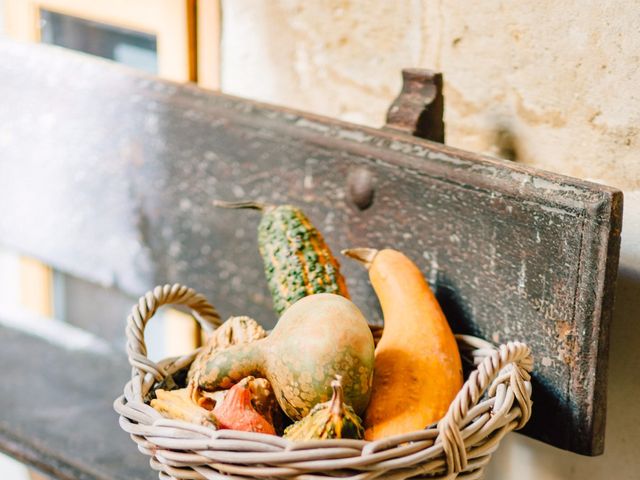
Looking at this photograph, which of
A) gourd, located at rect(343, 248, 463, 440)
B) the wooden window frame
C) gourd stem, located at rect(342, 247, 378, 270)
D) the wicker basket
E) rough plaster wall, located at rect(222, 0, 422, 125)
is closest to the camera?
the wicker basket

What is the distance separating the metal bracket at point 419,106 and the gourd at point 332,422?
0.35 metres

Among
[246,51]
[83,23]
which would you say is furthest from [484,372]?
[83,23]

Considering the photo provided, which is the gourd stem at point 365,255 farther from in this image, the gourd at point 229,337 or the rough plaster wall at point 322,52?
the rough plaster wall at point 322,52

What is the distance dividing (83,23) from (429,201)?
726 millimetres

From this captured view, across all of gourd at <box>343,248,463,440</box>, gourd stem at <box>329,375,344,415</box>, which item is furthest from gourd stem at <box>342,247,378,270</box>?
gourd stem at <box>329,375,344,415</box>

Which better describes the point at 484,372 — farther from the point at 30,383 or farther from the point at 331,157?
the point at 30,383

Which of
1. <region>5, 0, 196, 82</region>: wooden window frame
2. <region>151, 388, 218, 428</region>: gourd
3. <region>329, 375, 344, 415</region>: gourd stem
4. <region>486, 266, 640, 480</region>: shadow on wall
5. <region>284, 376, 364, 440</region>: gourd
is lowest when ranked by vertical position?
<region>486, 266, 640, 480</region>: shadow on wall

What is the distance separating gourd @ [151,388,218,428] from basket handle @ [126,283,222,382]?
0.03 meters

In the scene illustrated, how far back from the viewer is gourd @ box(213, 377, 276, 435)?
0.69m

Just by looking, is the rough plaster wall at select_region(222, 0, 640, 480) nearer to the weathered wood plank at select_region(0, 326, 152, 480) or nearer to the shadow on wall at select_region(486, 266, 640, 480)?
the shadow on wall at select_region(486, 266, 640, 480)

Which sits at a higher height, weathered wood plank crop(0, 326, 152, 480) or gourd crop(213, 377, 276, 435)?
gourd crop(213, 377, 276, 435)

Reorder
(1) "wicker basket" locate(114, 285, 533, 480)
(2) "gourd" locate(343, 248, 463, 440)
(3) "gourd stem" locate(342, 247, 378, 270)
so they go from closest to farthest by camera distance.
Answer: (1) "wicker basket" locate(114, 285, 533, 480) → (2) "gourd" locate(343, 248, 463, 440) → (3) "gourd stem" locate(342, 247, 378, 270)

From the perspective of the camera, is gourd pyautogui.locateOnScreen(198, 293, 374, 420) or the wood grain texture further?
the wood grain texture

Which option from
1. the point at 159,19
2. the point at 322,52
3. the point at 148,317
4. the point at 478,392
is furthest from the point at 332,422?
the point at 159,19
